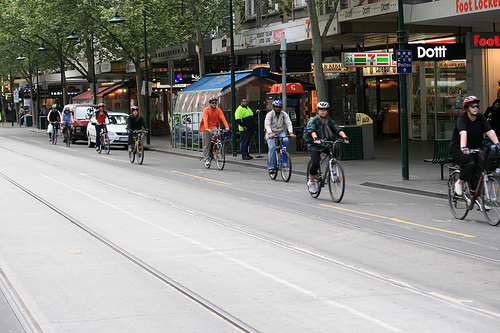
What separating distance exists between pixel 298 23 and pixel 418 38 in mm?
4714

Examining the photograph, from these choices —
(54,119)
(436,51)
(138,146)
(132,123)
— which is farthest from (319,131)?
(54,119)

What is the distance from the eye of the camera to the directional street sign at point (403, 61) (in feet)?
51.6

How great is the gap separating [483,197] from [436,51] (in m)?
10.4

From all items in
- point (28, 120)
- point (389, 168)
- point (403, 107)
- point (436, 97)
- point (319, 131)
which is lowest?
point (389, 168)

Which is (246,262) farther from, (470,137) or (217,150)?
(217,150)

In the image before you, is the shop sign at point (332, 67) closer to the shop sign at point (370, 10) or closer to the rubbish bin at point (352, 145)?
the shop sign at point (370, 10)

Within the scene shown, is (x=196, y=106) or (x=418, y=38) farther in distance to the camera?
(x=196, y=106)

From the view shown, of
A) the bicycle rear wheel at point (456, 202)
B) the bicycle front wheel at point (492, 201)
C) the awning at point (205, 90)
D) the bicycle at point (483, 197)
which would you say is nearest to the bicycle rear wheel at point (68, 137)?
the awning at point (205, 90)

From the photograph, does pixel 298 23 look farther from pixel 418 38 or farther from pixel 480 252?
pixel 480 252

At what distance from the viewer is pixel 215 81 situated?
28094mm

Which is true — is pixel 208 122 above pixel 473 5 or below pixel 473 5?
below

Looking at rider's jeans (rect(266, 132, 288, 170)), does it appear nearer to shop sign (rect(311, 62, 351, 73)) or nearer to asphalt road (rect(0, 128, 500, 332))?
asphalt road (rect(0, 128, 500, 332))

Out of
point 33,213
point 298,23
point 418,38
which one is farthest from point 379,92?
point 33,213

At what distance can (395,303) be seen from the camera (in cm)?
606
